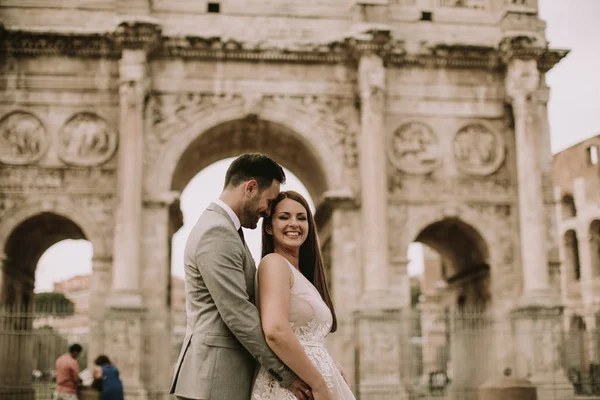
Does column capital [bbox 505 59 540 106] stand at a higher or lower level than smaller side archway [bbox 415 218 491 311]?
higher

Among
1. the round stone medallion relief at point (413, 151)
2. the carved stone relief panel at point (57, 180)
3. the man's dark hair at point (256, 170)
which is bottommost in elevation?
the man's dark hair at point (256, 170)

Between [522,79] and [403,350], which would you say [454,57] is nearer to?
[522,79]

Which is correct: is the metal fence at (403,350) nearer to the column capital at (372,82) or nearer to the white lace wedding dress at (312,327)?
the column capital at (372,82)

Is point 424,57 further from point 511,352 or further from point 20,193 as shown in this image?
point 20,193

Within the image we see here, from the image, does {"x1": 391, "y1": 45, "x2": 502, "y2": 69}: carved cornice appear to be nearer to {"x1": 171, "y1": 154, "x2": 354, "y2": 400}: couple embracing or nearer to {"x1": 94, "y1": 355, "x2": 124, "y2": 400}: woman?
{"x1": 94, "y1": 355, "x2": 124, "y2": 400}: woman

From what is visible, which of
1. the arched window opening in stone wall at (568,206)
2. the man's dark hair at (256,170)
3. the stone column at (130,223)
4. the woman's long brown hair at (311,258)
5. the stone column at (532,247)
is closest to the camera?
the man's dark hair at (256,170)

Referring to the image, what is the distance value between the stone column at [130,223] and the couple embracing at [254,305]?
503 inches

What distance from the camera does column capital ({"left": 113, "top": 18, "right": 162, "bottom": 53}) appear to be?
1720 cm

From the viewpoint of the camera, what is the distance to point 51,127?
17.8m

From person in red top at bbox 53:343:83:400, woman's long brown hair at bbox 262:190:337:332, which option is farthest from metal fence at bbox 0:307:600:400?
woman's long brown hair at bbox 262:190:337:332

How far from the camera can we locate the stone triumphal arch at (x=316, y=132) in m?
17.2

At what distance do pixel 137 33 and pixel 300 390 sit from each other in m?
14.9

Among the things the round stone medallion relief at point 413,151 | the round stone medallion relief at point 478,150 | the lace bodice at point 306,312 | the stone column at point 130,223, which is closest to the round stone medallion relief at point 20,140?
the stone column at point 130,223

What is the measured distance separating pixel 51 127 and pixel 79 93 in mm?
1007
